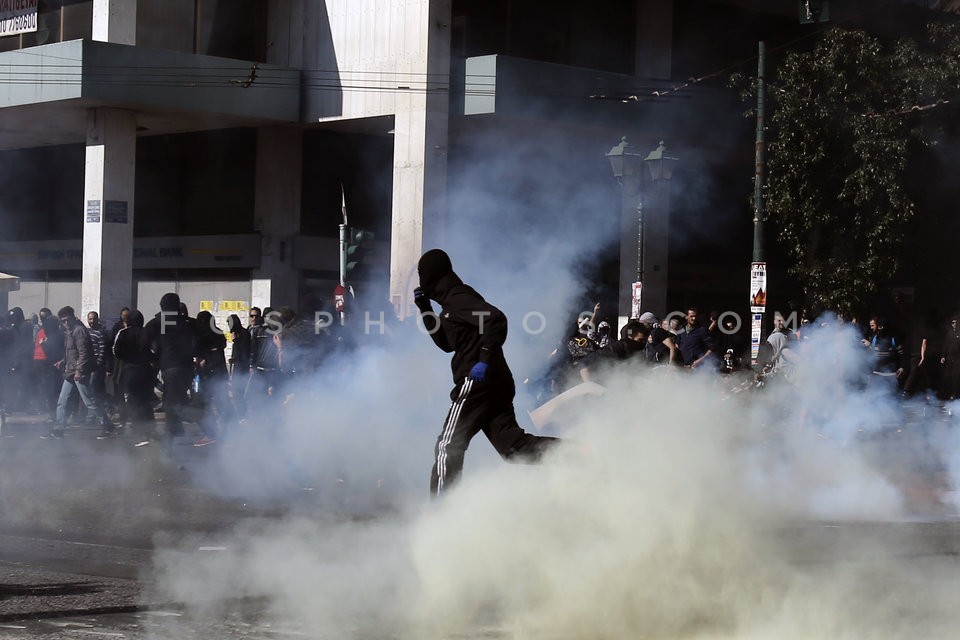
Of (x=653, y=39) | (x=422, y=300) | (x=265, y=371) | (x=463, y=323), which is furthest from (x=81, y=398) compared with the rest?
(x=653, y=39)

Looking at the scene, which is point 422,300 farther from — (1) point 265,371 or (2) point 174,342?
(2) point 174,342

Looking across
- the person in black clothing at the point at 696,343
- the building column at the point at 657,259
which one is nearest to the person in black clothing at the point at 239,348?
the person in black clothing at the point at 696,343

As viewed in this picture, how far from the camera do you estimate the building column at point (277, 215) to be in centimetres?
2309

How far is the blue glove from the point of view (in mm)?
6383

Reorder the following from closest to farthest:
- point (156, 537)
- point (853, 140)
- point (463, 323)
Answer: point (463, 323) < point (156, 537) < point (853, 140)

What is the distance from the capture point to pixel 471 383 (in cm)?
647

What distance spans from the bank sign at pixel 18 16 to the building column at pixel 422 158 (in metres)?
7.48

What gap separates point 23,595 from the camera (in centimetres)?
615

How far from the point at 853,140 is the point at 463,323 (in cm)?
1351

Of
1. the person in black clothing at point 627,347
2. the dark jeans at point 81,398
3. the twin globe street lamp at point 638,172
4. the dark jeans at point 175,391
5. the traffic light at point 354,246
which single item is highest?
the twin globe street lamp at point 638,172

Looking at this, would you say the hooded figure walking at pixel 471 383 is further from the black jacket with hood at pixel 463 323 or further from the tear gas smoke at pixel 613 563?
the tear gas smoke at pixel 613 563

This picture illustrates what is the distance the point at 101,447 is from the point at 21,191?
15.5m

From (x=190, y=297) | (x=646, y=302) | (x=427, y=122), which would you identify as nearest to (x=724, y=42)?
(x=646, y=302)

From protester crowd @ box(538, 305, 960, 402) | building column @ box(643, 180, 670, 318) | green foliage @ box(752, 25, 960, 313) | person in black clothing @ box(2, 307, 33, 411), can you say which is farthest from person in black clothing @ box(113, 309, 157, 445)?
green foliage @ box(752, 25, 960, 313)
